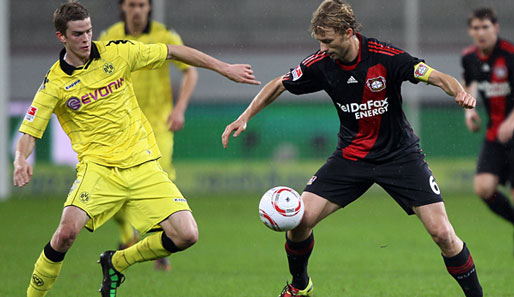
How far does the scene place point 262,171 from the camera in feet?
57.1

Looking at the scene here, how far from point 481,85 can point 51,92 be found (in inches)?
202

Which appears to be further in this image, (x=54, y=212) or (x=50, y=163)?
(x=50, y=163)

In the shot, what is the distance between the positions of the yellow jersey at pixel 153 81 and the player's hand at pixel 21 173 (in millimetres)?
2850

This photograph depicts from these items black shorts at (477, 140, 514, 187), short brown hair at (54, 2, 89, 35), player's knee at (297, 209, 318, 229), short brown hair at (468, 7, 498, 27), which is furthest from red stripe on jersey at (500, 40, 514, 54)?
short brown hair at (54, 2, 89, 35)

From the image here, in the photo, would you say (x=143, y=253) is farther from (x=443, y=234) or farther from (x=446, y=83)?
(x=446, y=83)

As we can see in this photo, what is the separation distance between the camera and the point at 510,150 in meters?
8.40

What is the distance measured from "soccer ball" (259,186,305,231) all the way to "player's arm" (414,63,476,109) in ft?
3.95

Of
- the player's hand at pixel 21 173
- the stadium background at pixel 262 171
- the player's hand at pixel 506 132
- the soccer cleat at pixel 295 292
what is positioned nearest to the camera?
the player's hand at pixel 21 173

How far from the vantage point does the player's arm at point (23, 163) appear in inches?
204

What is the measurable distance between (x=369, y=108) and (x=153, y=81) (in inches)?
125

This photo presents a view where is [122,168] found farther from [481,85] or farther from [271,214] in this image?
[481,85]

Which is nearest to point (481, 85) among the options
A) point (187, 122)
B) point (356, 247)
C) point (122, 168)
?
point (356, 247)

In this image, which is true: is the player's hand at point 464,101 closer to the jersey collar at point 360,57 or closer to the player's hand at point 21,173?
the jersey collar at point 360,57

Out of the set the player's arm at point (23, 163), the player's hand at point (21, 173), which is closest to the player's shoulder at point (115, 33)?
the player's arm at point (23, 163)
